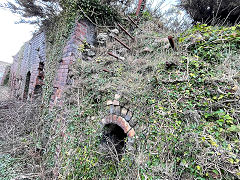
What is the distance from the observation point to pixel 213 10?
4078 millimetres

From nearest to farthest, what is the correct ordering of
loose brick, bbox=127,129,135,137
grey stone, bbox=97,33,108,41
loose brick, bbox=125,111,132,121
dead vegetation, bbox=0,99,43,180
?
loose brick, bbox=127,129,135,137 < loose brick, bbox=125,111,132,121 < dead vegetation, bbox=0,99,43,180 < grey stone, bbox=97,33,108,41

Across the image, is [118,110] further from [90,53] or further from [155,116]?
[90,53]

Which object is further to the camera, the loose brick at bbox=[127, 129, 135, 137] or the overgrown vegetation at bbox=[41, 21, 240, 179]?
the loose brick at bbox=[127, 129, 135, 137]

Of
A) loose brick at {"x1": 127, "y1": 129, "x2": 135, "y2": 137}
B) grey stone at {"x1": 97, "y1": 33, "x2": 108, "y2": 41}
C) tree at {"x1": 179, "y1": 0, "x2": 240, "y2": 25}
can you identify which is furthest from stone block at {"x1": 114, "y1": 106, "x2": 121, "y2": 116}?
tree at {"x1": 179, "y1": 0, "x2": 240, "y2": 25}

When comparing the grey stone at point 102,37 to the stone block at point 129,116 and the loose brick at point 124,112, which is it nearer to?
the loose brick at point 124,112

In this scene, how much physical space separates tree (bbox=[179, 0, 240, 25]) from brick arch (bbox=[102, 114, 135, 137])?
418 cm

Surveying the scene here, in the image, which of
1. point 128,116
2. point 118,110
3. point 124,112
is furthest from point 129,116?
point 118,110

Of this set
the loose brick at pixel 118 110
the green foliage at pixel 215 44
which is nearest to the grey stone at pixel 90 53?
the loose brick at pixel 118 110

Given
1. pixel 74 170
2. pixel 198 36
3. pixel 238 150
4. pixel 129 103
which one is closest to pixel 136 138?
pixel 129 103

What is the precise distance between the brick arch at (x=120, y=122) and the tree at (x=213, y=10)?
418cm

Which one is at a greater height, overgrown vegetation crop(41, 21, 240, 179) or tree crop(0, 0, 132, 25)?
tree crop(0, 0, 132, 25)

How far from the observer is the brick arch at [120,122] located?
1.99m

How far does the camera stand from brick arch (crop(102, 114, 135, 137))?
199 cm

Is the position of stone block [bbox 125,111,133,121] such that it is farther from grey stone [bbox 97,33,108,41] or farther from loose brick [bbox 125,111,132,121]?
grey stone [bbox 97,33,108,41]
